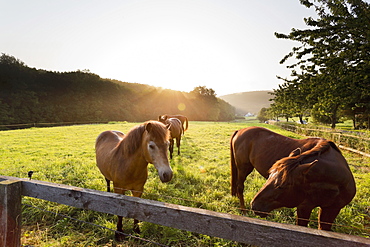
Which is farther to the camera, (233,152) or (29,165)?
(29,165)

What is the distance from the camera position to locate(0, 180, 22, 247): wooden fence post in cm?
183

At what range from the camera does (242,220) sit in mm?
1286

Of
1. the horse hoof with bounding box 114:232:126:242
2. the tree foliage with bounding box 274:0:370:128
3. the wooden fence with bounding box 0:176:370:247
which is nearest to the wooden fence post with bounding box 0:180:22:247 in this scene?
the wooden fence with bounding box 0:176:370:247

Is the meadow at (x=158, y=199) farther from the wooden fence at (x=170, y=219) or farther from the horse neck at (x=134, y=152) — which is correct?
the horse neck at (x=134, y=152)

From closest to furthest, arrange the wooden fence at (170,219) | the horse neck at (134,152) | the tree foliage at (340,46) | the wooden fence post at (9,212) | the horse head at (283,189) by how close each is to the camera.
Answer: the wooden fence at (170,219), the wooden fence post at (9,212), the horse head at (283,189), the horse neck at (134,152), the tree foliage at (340,46)

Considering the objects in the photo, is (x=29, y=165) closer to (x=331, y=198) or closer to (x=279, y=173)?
(x=279, y=173)

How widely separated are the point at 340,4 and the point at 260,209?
7.65m

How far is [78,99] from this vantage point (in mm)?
45250

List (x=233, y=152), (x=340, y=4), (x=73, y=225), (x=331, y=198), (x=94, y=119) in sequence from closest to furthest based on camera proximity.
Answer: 1. (x=331, y=198)
2. (x=73, y=225)
3. (x=233, y=152)
4. (x=340, y=4)
5. (x=94, y=119)

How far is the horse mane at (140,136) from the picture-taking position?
8.55ft

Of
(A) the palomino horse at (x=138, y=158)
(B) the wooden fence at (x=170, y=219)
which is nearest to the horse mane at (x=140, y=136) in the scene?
(A) the palomino horse at (x=138, y=158)

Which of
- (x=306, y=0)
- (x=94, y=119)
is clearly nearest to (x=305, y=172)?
(x=306, y=0)

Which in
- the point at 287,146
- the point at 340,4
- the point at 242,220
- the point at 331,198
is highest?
the point at 340,4

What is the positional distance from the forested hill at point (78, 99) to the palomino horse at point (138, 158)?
1617 inches
